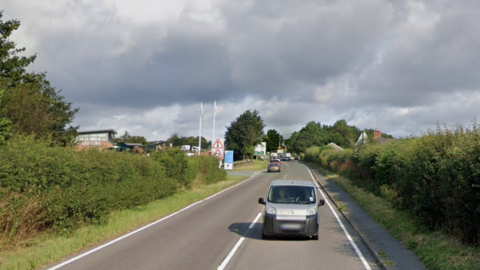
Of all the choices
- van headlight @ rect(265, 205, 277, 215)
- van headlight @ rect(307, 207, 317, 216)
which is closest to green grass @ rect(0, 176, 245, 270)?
van headlight @ rect(265, 205, 277, 215)

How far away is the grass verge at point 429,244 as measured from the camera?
8.58 metres

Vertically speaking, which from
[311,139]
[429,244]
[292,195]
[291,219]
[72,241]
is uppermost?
[311,139]

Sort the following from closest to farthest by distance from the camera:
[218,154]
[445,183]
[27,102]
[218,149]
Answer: [445,183] < [27,102] < [218,154] < [218,149]

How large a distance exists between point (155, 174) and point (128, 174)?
4.13m

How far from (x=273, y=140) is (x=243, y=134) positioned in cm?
5942

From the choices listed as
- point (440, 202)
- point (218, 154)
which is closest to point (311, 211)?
point (440, 202)

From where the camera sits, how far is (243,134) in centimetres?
10800

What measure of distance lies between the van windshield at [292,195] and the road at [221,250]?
1151 millimetres

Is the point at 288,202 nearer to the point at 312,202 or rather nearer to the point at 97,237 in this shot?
the point at 312,202

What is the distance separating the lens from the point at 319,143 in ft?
454

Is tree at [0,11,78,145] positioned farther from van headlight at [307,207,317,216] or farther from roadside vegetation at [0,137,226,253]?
van headlight at [307,207,317,216]

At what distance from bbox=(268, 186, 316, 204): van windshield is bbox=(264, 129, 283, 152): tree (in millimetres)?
148385

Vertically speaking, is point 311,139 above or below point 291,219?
above

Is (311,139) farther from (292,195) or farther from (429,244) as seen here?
(429,244)
